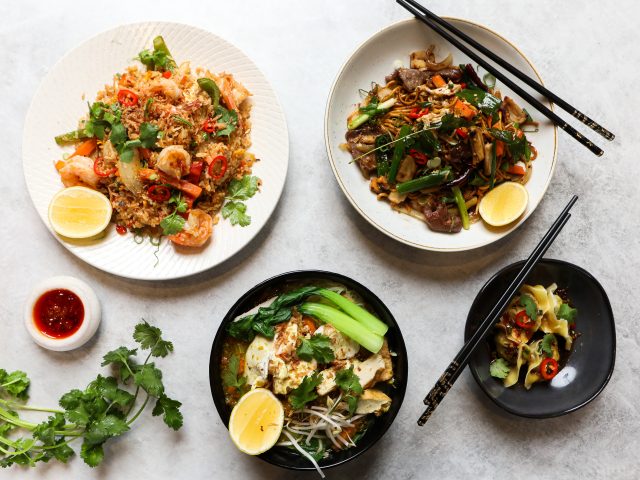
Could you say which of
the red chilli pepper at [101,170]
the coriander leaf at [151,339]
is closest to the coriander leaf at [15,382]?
the coriander leaf at [151,339]

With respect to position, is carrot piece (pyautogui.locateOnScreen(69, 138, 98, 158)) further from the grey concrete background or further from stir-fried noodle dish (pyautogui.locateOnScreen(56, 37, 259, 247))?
the grey concrete background

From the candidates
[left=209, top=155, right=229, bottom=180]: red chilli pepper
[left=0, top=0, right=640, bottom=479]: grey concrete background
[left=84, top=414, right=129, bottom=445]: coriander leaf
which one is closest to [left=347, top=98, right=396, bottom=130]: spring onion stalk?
[left=0, top=0, right=640, bottom=479]: grey concrete background

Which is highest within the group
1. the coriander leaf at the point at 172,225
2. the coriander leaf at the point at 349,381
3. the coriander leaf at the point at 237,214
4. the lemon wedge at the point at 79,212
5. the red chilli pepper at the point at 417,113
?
the red chilli pepper at the point at 417,113

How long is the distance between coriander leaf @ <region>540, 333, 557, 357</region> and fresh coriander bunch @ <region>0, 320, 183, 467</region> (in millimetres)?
2094

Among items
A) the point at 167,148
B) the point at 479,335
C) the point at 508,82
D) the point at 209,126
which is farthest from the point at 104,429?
the point at 508,82

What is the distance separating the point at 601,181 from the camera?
11.0 feet

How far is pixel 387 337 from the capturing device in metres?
3.05

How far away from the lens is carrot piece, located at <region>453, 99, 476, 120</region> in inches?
117

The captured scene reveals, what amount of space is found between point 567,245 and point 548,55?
1.17 meters

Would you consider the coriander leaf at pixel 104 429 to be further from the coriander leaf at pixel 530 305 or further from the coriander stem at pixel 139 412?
the coriander leaf at pixel 530 305

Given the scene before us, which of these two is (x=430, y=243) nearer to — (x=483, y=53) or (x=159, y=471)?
(x=483, y=53)

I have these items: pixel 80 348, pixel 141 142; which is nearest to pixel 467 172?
pixel 141 142

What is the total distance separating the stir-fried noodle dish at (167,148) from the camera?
2.90 meters

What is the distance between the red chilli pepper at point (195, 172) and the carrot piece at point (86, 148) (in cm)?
58
